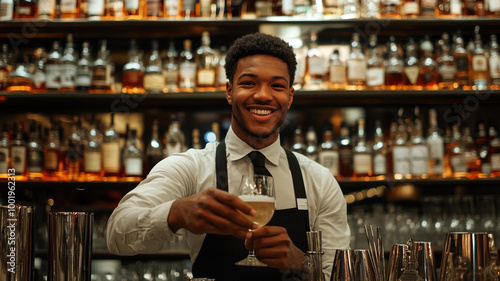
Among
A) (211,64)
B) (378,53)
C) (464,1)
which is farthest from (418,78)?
(211,64)

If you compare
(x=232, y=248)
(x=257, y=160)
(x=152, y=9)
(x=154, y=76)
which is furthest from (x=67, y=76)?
(x=232, y=248)

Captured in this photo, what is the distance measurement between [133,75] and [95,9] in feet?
1.19

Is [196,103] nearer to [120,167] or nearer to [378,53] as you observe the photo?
[120,167]

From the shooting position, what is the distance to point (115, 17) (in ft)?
9.06

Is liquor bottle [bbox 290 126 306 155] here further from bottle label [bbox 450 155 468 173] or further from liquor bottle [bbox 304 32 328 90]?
bottle label [bbox 450 155 468 173]

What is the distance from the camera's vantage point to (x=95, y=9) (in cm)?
273

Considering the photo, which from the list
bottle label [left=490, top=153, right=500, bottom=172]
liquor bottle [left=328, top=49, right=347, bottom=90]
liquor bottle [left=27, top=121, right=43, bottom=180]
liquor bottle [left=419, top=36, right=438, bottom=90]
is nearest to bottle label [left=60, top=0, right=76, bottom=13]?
liquor bottle [left=27, top=121, right=43, bottom=180]

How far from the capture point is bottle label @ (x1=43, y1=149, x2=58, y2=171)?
8.93 ft

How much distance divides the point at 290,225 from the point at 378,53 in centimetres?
147

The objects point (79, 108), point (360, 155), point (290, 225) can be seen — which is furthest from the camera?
point (79, 108)

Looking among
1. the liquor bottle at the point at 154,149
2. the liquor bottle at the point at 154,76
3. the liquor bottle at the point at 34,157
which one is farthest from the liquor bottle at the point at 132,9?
the liquor bottle at the point at 34,157

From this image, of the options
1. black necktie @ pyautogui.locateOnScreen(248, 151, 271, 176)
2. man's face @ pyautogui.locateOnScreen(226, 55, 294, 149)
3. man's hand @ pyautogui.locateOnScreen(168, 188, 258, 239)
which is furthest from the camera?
black necktie @ pyautogui.locateOnScreen(248, 151, 271, 176)

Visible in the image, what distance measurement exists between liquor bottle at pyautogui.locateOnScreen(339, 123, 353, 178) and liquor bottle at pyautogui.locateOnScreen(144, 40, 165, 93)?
0.92 metres

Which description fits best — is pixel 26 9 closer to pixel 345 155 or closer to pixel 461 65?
pixel 345 155
